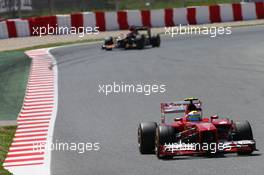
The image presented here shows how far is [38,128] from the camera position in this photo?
52.2 ft

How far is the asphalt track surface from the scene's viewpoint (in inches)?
453

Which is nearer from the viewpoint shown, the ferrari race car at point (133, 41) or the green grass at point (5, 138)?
the green grass at point (5, 138)

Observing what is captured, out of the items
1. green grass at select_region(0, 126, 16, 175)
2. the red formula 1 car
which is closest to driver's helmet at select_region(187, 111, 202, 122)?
the red formula 1 car

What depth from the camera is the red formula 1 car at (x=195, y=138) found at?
11.5 metres

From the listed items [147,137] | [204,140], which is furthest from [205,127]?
[147,137]

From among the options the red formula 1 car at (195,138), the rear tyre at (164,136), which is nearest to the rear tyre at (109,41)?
the red formula 1 car at (195,138)

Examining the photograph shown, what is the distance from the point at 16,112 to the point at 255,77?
7191mm

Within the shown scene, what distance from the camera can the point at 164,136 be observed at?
11742 millimetres

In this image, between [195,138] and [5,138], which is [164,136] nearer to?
[195,138]

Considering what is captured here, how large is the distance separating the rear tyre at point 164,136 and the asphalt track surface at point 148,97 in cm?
17

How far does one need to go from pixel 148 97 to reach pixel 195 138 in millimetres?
7547

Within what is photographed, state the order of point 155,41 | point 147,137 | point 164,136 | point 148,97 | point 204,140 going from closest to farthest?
point 204,140, point 164,136, point 147,137, point 148,97, point 155,41

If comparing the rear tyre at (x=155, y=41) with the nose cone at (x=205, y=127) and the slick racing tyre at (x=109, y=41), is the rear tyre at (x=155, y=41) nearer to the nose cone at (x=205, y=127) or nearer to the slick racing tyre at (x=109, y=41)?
the slick racing tyre at (x=109, y=41)

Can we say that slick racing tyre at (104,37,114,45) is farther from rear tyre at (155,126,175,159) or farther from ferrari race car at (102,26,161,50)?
rear tyre at (155,126,175,159)
